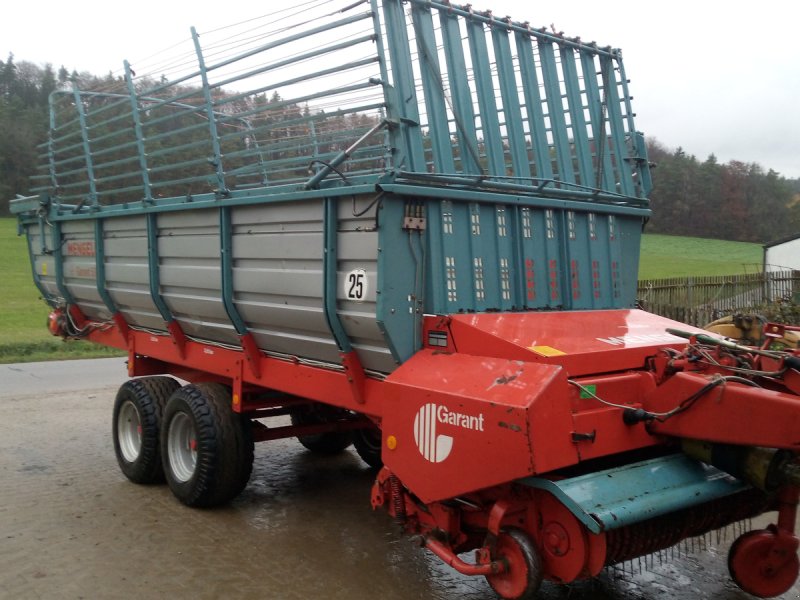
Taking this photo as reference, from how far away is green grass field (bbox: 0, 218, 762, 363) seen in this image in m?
15.3

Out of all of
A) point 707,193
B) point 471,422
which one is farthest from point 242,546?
point 707,193

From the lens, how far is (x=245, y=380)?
5.42 meters

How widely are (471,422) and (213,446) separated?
105 inches

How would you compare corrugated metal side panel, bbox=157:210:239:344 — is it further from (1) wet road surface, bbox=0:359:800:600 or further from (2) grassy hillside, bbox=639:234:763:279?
(2) grassy hillside, bbox=639:234:763:279

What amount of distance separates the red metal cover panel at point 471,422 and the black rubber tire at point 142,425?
3.10 meters

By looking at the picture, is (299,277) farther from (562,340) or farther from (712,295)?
(712,295)

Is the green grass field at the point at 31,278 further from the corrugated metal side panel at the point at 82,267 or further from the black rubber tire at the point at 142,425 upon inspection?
the black rubber tire at the point at 142,425

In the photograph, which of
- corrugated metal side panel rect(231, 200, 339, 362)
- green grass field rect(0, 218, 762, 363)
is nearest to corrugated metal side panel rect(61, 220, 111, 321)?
corrugated metal side panel rect(231, 200, 339, 362)

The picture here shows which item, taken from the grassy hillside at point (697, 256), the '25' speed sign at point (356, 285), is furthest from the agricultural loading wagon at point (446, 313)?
the grassy hillside at point (697, 256)

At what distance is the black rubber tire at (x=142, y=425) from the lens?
625 cm

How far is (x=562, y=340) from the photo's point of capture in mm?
3910

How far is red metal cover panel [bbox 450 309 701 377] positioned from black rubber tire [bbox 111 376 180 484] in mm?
3378

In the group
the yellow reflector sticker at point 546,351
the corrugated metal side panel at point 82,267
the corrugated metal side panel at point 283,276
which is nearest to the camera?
the yellow reflector sticker at point 546,351

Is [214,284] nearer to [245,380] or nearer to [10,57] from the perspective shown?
[245,380]
